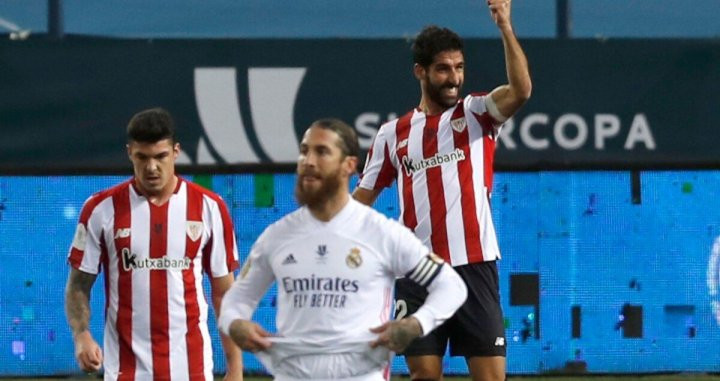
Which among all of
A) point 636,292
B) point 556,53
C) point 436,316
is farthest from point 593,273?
point 436,316

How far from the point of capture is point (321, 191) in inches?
213

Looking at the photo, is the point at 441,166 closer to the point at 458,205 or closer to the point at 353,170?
the point at 458,205

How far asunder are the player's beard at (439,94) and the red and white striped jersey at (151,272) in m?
1.21

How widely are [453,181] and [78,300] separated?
1687 millimetres

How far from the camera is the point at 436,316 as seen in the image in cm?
541

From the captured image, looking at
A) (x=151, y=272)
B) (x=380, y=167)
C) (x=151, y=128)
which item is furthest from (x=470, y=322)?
(x=151, y=128)

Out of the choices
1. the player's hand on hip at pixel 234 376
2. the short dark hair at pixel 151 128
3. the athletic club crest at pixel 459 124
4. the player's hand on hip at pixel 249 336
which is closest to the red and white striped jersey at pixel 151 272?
the player's hand on hip at pixel 234 376

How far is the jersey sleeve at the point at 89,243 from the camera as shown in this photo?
641 centimetres

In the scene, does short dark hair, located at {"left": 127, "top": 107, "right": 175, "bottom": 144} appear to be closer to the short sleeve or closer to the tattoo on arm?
the short sleeve

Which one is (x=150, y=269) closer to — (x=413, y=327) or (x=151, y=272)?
(x=151, y=272)

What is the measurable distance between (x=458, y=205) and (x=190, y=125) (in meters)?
4.38

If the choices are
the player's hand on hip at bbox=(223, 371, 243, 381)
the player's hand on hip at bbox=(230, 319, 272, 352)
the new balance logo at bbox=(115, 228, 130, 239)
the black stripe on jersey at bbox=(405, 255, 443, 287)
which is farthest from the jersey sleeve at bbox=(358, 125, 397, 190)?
the player's hand on hip at bbox=(230, 319, 272, 352)

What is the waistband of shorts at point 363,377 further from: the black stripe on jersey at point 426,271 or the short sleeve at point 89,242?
the short sleeve at point 89,242

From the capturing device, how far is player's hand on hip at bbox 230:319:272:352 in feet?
17.6
